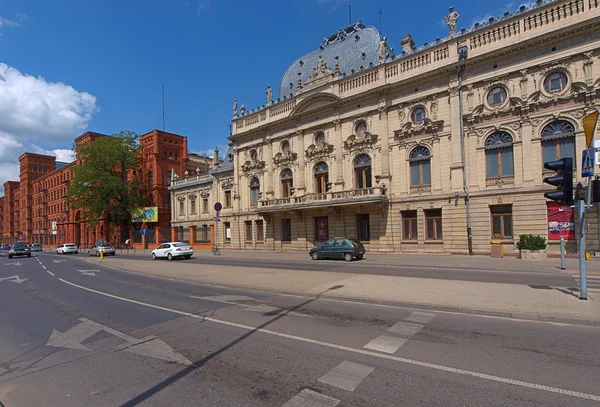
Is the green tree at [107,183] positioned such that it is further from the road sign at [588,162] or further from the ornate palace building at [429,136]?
the road sign at [588,162]

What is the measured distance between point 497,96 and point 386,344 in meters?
22.4

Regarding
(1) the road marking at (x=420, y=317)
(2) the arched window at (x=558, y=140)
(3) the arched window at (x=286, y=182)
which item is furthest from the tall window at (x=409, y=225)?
(1) the road marking at (x=420, y=317)

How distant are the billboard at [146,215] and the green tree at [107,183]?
30.9 inches

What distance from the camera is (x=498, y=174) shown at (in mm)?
22094

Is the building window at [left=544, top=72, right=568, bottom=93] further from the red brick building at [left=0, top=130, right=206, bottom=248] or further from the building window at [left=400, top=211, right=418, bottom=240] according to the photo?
the red brick building at [left=0, top=130, right=206, bottom=248]

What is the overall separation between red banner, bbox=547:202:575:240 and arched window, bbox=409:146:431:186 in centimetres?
767

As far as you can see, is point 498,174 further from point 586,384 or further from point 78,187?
point 78,187

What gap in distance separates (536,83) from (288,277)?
19.8 m

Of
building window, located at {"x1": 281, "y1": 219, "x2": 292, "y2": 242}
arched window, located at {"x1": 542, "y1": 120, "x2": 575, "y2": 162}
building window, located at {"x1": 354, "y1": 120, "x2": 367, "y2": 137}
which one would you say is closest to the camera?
arched window, located at {"x1": 542, "y1": 120, "x2": 575, "y2": 162}

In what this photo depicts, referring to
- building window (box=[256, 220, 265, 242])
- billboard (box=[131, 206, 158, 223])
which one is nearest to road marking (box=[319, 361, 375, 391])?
building window (box=[256, 220, 265, 242])

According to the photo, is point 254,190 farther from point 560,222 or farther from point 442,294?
point 442,294

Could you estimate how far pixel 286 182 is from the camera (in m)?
33.9

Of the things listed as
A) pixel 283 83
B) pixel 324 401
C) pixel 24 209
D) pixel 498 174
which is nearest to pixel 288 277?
pixel 324 401

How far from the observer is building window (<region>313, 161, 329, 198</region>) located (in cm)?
3071
